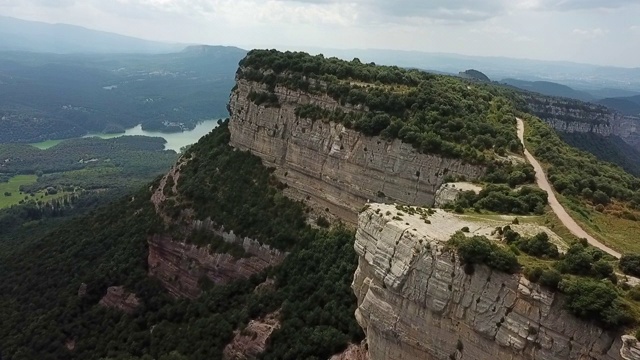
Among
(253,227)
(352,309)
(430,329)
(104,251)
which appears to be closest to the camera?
(430,329)

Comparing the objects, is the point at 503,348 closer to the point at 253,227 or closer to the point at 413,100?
the point at 413,100

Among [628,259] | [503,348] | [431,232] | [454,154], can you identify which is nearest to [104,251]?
[454,154]

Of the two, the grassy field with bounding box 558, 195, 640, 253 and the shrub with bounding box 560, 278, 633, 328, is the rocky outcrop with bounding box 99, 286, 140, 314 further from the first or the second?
the shrub with bounding box 560, 278, 633, 328

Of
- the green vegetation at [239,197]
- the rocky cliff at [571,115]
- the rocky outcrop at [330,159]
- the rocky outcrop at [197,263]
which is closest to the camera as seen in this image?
the rocky outcrop at [330,159]

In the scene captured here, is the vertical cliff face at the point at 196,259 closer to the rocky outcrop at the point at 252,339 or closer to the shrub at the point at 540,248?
the rocky outcrop at the point at 252,339

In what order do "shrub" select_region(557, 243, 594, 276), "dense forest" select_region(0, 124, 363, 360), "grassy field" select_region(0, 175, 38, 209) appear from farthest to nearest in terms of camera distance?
"grassy field" select_region(0, 175, 38, 209) → "dense forest" select_region(0, 124, 363, 360) → "shrub" select_region(557, 243, 594, 276)

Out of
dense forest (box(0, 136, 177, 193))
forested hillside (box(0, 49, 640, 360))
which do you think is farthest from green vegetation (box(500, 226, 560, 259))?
dense forest (box(0, 136, 177, 193))

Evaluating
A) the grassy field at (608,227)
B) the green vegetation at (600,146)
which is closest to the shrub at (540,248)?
the grassy field at (608,227)
